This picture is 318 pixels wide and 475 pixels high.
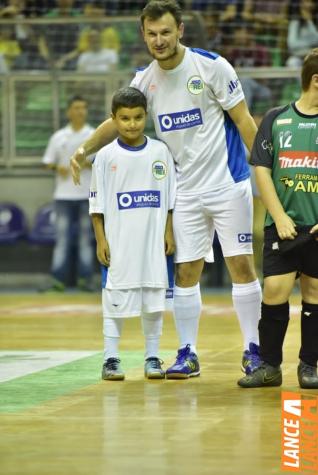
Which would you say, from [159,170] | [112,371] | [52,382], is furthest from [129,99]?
[52,382]

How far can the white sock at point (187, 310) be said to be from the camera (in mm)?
7520

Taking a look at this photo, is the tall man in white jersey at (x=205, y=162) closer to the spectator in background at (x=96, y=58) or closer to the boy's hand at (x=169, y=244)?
the boy's hand at (x=169, y=244)

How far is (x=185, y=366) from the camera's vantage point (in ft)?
24.1

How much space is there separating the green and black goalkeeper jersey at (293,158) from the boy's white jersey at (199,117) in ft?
1.66

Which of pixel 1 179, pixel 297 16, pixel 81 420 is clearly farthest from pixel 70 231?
pixel 81 420

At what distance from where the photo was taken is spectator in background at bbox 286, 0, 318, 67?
664 inches

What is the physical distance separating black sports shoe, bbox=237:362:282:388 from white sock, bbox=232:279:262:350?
0.48 metres

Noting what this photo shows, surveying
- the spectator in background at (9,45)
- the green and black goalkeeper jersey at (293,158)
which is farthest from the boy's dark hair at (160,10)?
the spectator in background at (9,45)

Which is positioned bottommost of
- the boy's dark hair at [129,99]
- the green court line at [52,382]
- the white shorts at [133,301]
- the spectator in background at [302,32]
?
the green court line at [52,382]

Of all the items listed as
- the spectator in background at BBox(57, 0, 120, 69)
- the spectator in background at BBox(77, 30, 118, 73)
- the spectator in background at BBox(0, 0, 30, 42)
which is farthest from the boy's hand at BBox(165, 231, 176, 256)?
the spectator in background at BBox(0, 0, 30, 42)

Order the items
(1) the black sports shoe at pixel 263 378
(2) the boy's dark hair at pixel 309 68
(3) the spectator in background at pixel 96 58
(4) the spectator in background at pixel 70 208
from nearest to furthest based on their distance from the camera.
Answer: (2) the boy's dark hair at pixel 309 68
(1) the black sports shoe at pixel 263 378
(4) the spectator in background at pixel 70 208
(3) the spectator in background at pixel 96 58

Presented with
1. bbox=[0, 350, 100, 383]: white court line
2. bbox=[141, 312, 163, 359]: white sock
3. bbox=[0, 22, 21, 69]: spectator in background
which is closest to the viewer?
bbox=[141, 312, 163, 359]: white sock

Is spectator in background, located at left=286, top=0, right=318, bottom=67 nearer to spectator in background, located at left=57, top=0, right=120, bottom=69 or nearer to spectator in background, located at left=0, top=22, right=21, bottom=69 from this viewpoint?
spectator in background, located at left=57, top=0, right=120, bottom=69

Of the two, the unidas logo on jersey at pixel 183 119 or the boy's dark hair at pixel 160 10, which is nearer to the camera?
the boy's dark hair at pixel 160 10
